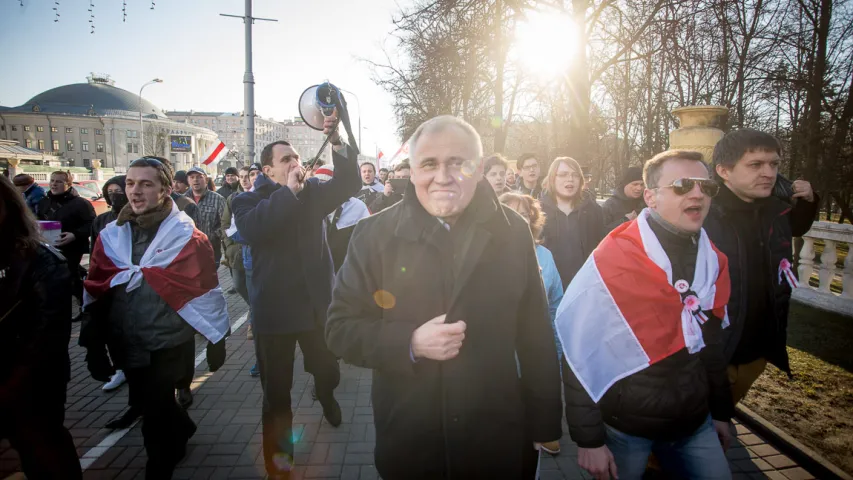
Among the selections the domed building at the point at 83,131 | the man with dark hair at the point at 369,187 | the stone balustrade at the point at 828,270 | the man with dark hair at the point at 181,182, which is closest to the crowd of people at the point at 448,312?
the man with dark hair at the point at 181,182

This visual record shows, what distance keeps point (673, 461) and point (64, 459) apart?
3.35 m

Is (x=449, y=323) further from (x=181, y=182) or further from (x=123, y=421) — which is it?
(x=181, y=182)

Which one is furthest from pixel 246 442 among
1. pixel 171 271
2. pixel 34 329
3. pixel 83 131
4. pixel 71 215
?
pixel 83 131

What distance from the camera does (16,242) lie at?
2314 millimetres

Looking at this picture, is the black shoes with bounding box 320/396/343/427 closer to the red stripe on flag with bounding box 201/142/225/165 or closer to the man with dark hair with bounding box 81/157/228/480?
the man with dark hair with bounding box 81/157/228/480

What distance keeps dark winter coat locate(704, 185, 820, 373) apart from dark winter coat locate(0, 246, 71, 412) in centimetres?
396

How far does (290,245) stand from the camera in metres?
3.30

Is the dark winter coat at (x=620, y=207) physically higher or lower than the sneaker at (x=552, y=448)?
higher

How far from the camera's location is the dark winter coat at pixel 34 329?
2.20 metres

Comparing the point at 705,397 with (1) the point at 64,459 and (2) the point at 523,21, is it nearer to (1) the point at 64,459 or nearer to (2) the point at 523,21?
(1) the point at 64,459

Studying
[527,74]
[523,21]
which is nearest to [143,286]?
[523,21]

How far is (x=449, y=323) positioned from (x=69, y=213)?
26.4 feet

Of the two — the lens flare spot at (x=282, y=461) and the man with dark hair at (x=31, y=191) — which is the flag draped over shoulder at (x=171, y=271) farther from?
the man with dark hair at (x=31, y=191)

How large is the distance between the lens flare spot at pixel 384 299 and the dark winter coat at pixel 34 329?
1937 mm
